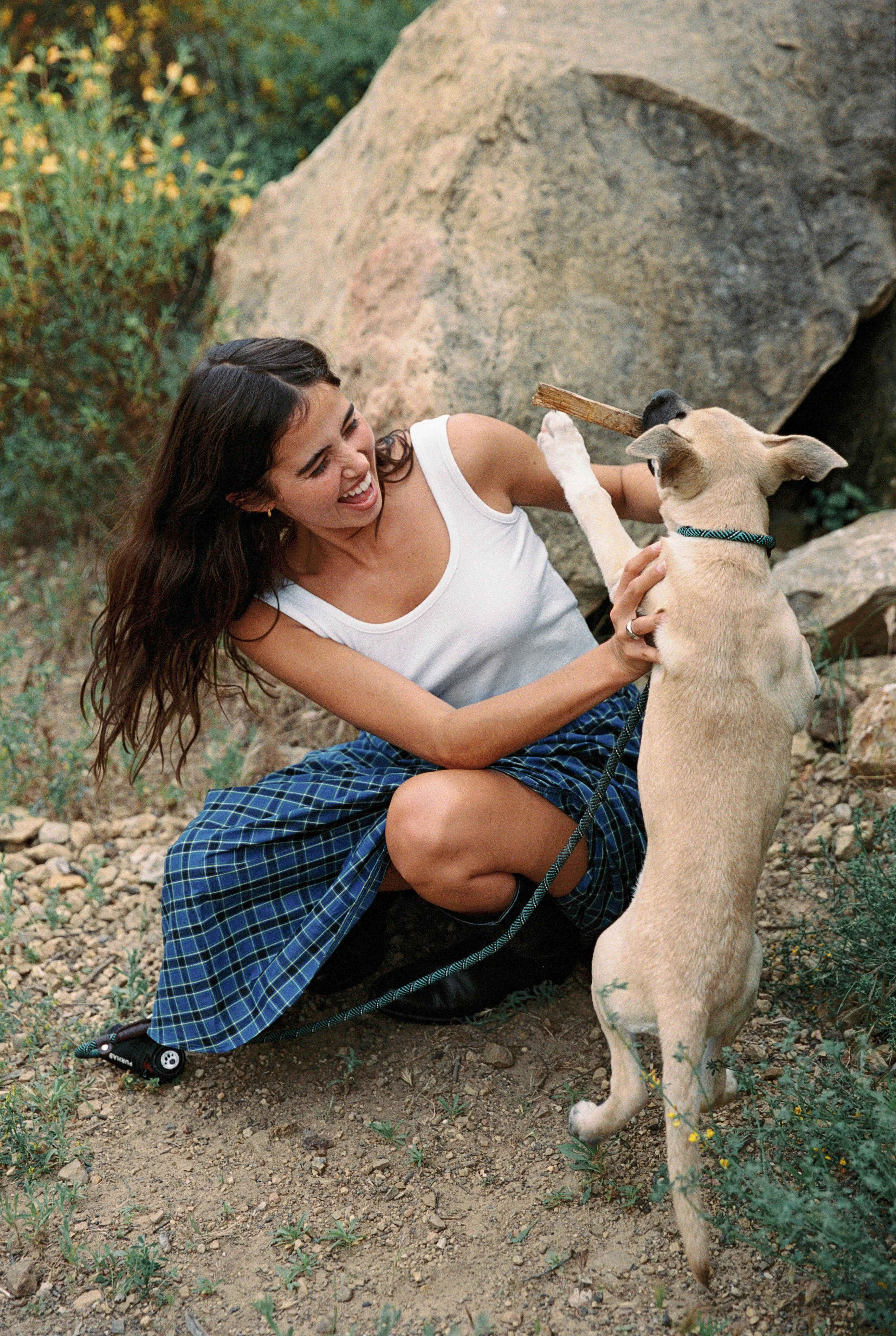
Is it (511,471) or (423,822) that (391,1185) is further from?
(511,471)

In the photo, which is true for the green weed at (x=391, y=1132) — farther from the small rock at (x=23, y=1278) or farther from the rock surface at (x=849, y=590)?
the rock surface at (x=849, y=590)

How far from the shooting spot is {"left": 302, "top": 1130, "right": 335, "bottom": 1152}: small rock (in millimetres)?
2598

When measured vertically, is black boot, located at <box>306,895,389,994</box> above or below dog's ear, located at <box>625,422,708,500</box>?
below

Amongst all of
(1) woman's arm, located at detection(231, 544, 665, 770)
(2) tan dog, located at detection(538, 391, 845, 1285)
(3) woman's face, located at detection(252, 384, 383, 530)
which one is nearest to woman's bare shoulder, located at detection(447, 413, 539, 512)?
(3) woman's face, located at detection(252, 384, 383, 530)

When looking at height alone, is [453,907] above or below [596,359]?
below

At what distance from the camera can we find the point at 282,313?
475 cm

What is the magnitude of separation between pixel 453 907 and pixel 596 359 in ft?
6.44

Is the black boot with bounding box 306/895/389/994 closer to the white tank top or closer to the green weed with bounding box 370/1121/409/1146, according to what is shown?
the green weed with bounding box 370/1121/409/1146

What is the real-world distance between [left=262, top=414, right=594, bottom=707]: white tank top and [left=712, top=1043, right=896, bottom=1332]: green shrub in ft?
3.67

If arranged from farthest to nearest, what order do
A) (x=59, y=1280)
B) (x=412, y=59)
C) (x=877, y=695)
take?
(x=412, y=59) < (x=877, y=695) < (x=59, y=1280)

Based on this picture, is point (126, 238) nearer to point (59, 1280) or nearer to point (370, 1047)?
point (370, 1047)

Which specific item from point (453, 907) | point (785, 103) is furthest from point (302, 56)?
point (453, 907)

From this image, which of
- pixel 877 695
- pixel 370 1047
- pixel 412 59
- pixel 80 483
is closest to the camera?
pixel 370 1047

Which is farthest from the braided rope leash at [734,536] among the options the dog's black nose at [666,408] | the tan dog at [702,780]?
Result: the dog's black nose at [666,408]
